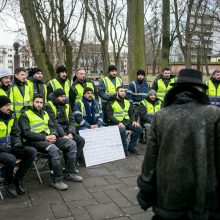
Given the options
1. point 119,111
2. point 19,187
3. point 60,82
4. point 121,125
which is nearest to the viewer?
point 19,187

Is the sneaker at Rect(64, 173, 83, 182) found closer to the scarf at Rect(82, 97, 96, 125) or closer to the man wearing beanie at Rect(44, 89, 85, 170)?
the man wearing beanie at Rect(44, 89, 85, 170)

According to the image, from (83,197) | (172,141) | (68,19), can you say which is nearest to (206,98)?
(172,141)

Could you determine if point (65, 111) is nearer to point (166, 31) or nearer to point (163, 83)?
point (163, 83)

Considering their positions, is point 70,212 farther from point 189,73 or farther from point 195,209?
point 189,73

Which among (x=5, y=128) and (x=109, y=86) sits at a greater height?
(x=109, y=86)

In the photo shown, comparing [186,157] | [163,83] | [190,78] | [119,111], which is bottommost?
[119,111]

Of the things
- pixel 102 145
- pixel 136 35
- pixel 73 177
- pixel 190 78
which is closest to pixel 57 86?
pixel 102 145

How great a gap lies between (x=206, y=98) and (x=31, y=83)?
19.4 ft

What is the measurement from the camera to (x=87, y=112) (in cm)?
802

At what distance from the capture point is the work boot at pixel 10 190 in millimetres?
5789

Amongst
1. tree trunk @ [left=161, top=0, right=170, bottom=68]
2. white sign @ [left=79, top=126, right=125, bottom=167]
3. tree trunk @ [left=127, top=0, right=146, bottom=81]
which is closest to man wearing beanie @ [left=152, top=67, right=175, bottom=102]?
tree trunk @ [left=127, top=0, right=146, bottom=81]

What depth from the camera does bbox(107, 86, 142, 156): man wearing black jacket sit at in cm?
851

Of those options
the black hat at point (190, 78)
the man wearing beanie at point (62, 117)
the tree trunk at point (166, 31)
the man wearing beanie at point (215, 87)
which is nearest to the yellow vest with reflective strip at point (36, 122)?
the man wearing beanie at point (62, 117)

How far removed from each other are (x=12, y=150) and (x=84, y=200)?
4.76 feet
